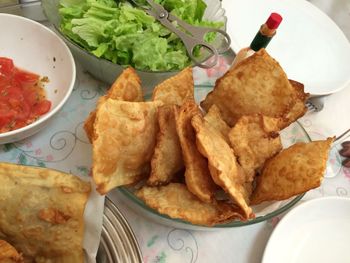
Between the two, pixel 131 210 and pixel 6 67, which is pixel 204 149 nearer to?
pixel 131 210

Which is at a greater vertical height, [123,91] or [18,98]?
[123,91]

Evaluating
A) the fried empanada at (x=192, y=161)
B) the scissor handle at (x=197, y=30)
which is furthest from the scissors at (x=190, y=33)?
the fried empanada at (x=192, y=161)

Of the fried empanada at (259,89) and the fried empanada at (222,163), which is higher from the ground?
the fried empanada at (259,89)

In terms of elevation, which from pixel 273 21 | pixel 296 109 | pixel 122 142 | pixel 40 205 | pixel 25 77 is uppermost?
pixel 273 21

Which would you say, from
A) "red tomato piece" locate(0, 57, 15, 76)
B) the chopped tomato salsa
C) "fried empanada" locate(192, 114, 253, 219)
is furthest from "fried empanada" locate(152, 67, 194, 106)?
"red tomato piece" locate(0, 57, 15, 76)

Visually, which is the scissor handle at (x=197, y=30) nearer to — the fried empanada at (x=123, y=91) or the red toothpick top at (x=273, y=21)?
the red toothpick top at (x=273, y=21)

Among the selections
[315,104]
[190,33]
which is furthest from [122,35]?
[315,104]

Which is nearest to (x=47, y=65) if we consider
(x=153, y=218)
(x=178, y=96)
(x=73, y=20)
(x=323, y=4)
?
(x=73, y=20)
